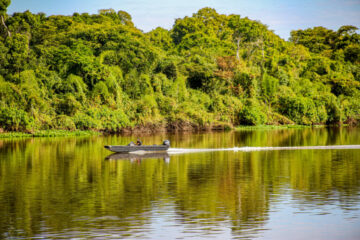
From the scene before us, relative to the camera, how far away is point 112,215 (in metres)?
13.9

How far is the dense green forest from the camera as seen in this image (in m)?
46.9

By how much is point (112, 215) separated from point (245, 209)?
377 cm

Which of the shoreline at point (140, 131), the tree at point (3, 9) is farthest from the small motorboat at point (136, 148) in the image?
the tree at point (3, 9)

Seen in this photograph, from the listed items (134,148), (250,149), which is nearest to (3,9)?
(134,148)

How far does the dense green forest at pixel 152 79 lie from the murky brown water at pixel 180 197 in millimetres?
19443

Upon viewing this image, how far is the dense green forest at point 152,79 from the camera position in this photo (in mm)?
46875

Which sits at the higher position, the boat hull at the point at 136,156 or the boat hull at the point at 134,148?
the boat hull at the point at 134,148

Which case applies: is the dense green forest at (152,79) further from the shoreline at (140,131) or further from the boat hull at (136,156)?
the boat hull at (136,156)

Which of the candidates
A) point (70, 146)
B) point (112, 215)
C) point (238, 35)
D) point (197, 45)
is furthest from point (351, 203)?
point (238, 35)

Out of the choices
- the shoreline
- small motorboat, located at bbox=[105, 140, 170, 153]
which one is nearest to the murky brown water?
small motorboat, located at bbox=[105, 140, 170, 153]

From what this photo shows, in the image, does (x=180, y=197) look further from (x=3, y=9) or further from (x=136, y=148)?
(x=3, y=9)

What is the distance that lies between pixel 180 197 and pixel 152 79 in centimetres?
4302

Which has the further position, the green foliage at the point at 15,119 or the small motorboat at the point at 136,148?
the green foliage at the point at 15,119

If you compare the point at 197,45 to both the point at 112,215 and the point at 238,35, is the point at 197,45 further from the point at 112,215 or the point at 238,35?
the point at 112,215
